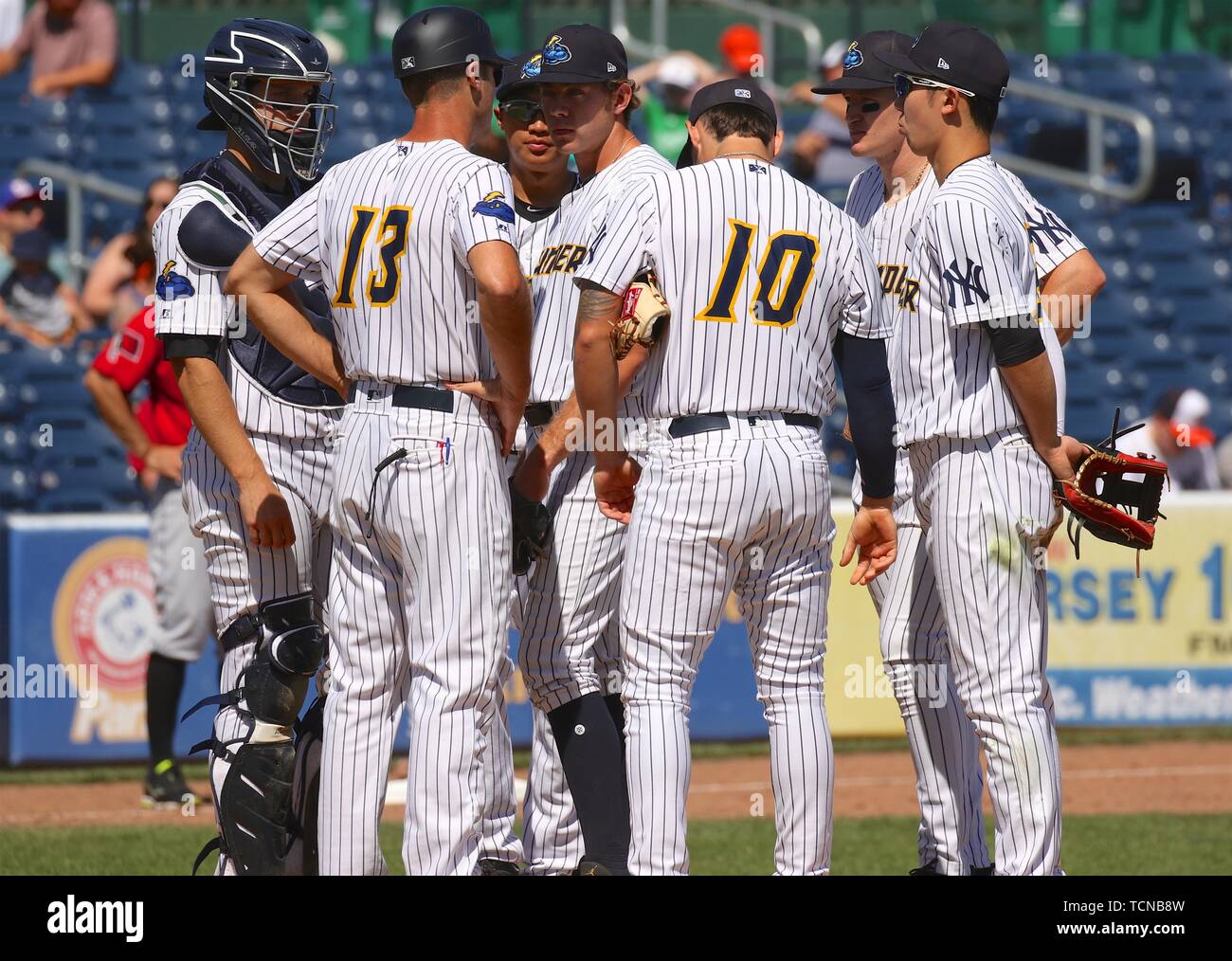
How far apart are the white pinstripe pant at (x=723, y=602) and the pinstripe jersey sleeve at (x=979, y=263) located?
51 centimetres

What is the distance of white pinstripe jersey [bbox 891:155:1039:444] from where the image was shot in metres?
4.19

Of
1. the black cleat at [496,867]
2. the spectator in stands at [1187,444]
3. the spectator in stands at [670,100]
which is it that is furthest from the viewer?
the spectator in stands at [670,100]

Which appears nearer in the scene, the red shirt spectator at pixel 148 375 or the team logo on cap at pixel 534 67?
the team logo on cap at pixel 534 67

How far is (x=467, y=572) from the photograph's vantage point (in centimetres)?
410

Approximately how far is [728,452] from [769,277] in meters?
0.44

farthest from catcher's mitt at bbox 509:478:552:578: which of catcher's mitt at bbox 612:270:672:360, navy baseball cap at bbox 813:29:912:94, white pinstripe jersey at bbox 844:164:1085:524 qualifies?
navy baseball cap at bbox 813:29:912:94

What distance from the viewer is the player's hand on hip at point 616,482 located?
442 cm

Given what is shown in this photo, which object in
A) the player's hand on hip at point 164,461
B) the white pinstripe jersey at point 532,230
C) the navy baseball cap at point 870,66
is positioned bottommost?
the player's hand on hip at point 164,461

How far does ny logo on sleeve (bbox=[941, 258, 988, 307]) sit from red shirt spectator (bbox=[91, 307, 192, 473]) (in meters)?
3.51

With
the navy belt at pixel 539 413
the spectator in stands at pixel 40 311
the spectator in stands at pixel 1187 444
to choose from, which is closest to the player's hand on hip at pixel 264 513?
the navy belt at pixel 539 413

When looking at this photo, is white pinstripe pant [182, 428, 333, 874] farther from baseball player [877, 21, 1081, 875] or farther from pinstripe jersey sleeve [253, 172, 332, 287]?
baseball player [877, 21, 1081, 875]

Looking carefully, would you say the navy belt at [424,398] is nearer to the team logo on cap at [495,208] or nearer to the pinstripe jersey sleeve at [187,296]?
the team logo on cap at [495,208]
